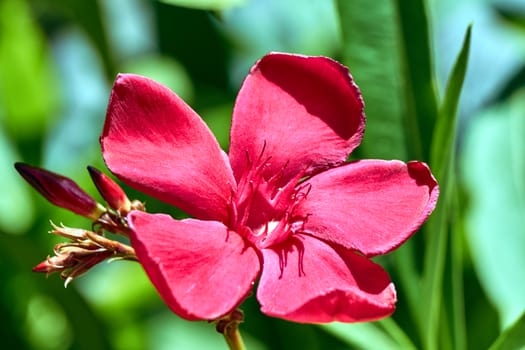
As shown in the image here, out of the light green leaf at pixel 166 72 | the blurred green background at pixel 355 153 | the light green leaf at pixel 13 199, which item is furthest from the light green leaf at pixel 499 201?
the light green leaf at pixel 13 199

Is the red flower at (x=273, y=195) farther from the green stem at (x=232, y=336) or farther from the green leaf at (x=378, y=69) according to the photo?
the green leaf at (x=378, y=69)

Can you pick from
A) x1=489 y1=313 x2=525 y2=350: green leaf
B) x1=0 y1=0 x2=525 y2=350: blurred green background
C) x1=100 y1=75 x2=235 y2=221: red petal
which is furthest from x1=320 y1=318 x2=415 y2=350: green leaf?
x1=100 y1=75 x2=235 y2=221: red petal

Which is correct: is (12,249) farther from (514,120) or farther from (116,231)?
(514,120)

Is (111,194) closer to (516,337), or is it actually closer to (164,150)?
(164,150)

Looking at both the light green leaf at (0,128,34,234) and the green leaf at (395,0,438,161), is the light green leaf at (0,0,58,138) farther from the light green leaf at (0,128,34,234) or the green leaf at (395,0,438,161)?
the green leaf at (395,0,438,161)

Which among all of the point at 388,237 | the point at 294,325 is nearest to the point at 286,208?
the point at 388,237

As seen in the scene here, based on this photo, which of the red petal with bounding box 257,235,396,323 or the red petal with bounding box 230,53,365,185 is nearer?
the red petal with bounding box 257,235,396,323
